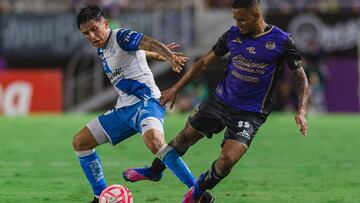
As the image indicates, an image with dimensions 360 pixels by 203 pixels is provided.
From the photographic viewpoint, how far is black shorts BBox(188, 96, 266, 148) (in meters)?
8.94

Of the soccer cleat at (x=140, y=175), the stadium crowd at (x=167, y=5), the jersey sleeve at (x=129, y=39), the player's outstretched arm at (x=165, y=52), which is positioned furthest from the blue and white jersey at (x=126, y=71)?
the stadium crowd at (x=167, y=5)

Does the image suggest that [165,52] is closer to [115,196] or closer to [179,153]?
[179,153]

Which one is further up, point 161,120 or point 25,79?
point 161,120

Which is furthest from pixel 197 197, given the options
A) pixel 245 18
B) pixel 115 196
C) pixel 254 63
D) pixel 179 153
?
pixel 245 18

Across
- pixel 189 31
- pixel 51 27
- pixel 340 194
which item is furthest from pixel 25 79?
pixel 340 194

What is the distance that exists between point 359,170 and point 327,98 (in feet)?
49.2

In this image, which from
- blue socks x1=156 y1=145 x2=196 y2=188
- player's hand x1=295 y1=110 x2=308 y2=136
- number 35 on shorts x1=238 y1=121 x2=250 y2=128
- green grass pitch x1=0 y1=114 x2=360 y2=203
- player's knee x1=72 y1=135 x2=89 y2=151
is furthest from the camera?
green grass pitch x1=0 y1=114 x2=360 y2=203

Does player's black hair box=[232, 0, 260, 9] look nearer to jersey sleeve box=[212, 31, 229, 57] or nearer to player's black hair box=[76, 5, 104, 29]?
jersey sleeve box=[212, 31, 229, 57]

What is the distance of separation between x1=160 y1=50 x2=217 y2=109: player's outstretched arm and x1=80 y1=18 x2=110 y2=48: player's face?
857mm

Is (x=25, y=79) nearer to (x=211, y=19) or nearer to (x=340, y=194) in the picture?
(x=211, y=19)

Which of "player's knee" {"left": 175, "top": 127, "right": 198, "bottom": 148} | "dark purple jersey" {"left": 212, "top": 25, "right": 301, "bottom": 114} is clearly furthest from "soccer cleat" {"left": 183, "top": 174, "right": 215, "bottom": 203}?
"dark purple jersey" {"left": 212, "top": 25, "right": 301, "bottom": 114}

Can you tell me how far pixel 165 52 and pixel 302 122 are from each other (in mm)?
1453

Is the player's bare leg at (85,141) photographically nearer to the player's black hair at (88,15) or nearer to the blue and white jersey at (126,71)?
the blue and white jersey at (126,71)

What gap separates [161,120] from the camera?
9352mm
